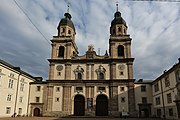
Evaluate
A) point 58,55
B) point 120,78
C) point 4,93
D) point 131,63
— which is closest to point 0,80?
point 4,93

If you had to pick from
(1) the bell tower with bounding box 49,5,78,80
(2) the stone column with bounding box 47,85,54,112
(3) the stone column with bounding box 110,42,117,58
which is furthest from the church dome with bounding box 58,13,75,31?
(2) the stone column with bounding box 47,85,54,112

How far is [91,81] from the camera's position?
1620 inches

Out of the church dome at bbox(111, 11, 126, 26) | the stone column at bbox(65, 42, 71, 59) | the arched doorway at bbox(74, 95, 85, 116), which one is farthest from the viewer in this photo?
the church dome at bbox(111, 11, 126, 26)

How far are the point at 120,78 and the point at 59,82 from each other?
1383 centimetres

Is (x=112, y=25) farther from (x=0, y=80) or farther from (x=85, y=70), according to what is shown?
(x=0, y=80)

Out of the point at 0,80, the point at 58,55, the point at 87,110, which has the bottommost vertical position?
the point at 87,110

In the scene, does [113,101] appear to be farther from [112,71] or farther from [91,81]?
[112,71]

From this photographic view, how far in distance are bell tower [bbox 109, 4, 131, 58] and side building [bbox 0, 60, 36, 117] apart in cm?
Answer: 2116

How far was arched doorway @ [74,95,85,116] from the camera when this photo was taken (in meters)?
40.2

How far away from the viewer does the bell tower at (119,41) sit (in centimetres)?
4334

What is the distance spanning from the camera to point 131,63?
41812 mm

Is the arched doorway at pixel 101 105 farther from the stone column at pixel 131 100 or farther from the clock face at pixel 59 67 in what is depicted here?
the clock face at pixel 59 67

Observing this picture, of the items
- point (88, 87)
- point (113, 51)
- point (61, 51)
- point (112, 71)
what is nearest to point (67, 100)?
point (88, 87)

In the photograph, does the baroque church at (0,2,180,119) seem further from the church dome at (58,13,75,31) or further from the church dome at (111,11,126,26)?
the church dome at (58,13,75,31)
